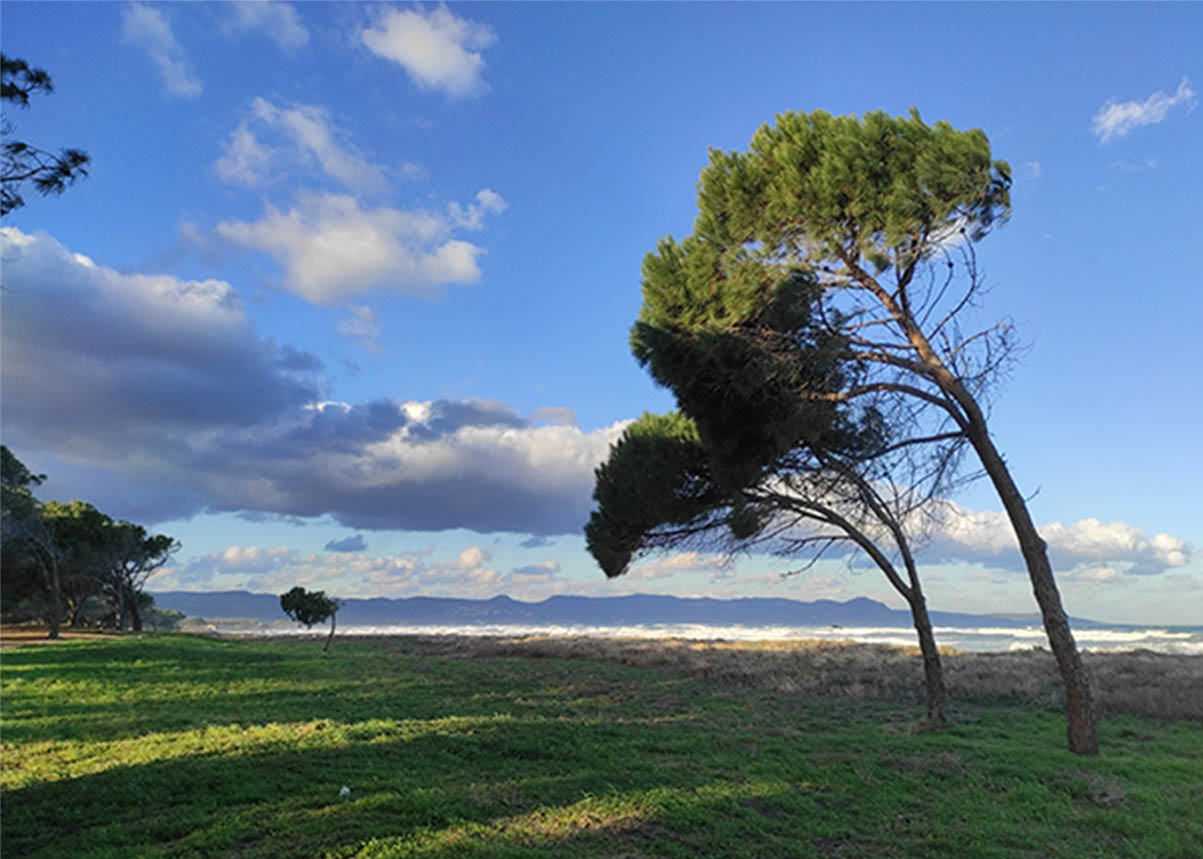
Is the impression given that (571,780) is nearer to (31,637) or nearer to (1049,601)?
(1049,601)

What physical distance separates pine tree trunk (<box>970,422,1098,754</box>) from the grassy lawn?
54 cm

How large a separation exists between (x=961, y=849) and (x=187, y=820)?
246 inches

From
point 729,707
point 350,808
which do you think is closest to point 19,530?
point 729,707

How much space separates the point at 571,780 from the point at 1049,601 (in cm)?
727

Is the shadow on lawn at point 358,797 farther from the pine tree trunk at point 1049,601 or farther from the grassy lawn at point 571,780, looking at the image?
the pine tree trunk at point 1049,601

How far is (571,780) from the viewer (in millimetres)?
7070

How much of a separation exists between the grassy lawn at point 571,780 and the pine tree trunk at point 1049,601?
54 centimetres

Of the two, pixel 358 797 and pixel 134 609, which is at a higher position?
pixel 358 797

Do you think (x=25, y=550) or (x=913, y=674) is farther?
(x=25, y=550)

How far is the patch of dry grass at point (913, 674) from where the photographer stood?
15156 mm

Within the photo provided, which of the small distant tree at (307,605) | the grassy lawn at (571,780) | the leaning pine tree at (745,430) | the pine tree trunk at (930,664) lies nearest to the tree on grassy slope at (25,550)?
the small distant tree at (307,605)

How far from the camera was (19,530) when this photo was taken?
113 ft

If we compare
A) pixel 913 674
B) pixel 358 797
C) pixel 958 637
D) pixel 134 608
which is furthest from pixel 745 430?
pixel 958 637

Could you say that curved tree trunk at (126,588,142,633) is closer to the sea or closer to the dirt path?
the dirt path
